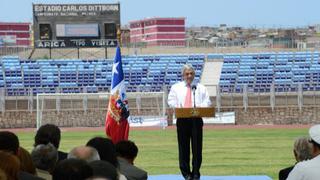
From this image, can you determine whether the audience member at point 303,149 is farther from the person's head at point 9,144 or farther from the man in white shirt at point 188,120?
the man in white shirt at point 188,120

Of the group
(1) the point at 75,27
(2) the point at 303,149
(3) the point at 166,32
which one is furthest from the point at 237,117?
(3) the point at 166,32

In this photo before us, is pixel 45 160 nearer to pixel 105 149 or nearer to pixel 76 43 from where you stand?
pixel 105 149

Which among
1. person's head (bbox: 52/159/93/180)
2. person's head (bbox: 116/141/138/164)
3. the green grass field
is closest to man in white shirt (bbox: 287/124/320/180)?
person's head (bbox: 52/159/93/180)

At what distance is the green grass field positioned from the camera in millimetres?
18016

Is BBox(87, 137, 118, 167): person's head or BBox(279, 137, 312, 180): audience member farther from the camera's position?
BBox(279, 137, 312, 180): audience member

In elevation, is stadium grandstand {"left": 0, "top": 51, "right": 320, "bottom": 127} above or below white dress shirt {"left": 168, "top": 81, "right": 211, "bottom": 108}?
below

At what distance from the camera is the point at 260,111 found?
4056cm

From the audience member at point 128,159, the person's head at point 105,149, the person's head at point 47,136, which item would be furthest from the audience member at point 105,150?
the person's head at point 47,136

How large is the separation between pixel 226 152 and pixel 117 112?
303 inches

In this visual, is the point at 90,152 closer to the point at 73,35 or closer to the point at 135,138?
the point at 135,138

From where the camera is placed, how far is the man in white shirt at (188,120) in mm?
13633

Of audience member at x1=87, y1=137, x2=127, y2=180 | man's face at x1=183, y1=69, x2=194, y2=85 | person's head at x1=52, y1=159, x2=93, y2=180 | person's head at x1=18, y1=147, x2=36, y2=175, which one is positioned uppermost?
man's face at x1=183, y1=69, x2=194, y2=85

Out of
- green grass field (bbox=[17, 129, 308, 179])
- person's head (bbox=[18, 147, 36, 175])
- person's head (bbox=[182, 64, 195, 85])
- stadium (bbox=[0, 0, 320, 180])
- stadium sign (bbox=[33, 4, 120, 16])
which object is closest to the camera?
person's head (bbox=[18, 147, 36, 175])

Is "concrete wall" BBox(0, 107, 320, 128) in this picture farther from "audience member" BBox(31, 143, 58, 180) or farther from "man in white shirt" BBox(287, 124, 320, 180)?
"man in white shirt" BBox(287, 124, 320, 180)
